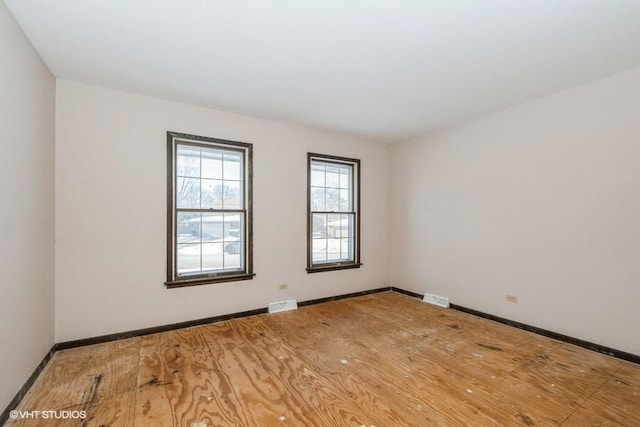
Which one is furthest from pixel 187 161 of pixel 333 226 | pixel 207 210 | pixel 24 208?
pixel 333 226

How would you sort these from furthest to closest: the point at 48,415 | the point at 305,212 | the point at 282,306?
the point at 305,212, the point at 282,306, the point at 48,415

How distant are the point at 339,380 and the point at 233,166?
279cm

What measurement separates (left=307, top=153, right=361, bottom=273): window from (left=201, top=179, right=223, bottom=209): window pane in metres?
1.28

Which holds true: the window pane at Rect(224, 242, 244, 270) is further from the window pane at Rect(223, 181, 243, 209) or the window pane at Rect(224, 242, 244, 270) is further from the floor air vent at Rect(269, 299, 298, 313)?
the floor air vent at Rect(269, 299, 298, 313)

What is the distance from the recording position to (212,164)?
3.63 metres

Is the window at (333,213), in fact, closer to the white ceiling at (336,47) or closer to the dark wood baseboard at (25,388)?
the white ceiling at (336,47)

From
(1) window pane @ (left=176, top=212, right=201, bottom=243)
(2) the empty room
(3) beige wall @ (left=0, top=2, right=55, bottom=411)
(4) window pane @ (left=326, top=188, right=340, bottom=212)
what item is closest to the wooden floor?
(2) the empty room

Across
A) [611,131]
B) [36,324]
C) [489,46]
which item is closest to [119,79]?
[36,324]

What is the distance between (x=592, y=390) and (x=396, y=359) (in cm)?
142

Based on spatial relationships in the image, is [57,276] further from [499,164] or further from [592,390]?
[499,164]

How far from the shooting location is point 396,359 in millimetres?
2611

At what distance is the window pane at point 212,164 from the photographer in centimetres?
357

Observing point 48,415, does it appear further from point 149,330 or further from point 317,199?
point 317,199

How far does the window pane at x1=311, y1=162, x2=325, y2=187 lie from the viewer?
4391mm
